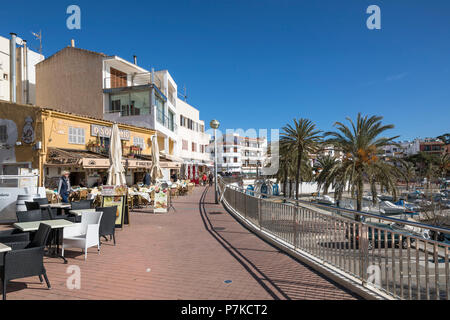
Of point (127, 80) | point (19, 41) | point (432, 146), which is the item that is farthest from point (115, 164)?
point (432, 146)

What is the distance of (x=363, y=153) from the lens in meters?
15.1

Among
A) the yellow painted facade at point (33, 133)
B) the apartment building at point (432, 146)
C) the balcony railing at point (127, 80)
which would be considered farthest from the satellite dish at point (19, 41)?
the apartment building at point (432, 146)

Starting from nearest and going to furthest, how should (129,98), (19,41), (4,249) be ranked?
(4,249) < (129,98) < (19,41)

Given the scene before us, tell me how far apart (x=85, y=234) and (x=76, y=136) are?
14.4 m

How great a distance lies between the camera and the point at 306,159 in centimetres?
2916

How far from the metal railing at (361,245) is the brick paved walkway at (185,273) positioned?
40 centimetres

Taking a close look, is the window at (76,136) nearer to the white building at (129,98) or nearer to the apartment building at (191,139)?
the white building at (129,98)

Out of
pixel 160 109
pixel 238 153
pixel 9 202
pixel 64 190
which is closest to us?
pixel 9 202

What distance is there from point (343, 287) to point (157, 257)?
3.46 m

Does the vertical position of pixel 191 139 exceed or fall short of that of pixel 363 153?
it exceeds it

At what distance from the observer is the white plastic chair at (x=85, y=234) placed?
216 inches

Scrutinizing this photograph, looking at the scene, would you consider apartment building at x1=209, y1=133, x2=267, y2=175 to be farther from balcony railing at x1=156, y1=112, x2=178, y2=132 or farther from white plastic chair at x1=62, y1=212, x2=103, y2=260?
white plastic chair at x1=62, y1=212, x2=103, y2=260

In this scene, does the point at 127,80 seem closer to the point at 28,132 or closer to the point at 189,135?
the point at 28,132

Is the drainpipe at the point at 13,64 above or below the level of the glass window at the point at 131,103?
above
